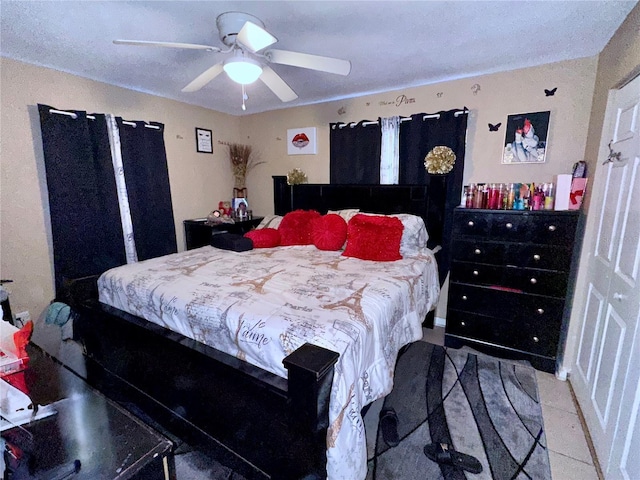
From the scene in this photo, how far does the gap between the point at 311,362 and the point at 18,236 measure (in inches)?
110

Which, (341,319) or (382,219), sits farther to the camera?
(382,219)

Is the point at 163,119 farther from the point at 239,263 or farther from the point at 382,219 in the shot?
the point at 382,219

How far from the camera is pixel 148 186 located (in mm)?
3193

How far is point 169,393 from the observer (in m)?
1.64

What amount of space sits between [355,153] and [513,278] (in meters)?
1.90

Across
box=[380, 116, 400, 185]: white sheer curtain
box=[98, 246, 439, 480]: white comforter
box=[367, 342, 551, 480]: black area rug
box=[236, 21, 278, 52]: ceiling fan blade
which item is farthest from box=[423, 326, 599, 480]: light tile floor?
box=[236, 21, 278, 52]: ceiling fan blade

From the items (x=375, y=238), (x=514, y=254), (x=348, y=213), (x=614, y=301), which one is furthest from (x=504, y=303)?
(x=348, y=213)

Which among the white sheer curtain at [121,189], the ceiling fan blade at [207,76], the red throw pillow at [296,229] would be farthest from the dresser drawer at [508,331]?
Answer: the white sheer curtain at [121,189]

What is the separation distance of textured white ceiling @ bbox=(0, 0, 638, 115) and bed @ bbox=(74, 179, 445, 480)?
1.52 m

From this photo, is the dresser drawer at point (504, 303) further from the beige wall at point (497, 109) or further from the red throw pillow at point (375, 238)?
the beige wall at point (497, 109)

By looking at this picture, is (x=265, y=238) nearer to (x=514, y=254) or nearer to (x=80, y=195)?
(x=80, y=195)

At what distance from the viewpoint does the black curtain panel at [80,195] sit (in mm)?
2535

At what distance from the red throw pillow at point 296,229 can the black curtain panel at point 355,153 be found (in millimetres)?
667

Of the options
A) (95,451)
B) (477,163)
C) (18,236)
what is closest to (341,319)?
(95,451)
